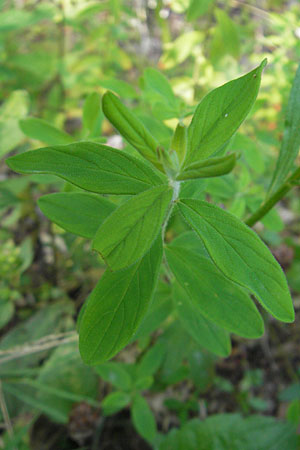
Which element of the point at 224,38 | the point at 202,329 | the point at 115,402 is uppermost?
the point at 224,38

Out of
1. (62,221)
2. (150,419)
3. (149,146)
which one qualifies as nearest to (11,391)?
(150,419)

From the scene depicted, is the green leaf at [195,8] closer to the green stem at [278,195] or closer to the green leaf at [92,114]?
the green leaf at [92,114]

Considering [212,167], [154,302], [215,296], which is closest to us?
[212,167]

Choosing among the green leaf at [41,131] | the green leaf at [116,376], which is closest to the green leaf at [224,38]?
the green leaf at [41,131]

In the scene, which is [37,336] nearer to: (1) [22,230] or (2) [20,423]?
(2) [20,423]

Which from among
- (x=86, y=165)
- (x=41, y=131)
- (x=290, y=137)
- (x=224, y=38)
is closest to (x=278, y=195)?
(x=290, y=137)

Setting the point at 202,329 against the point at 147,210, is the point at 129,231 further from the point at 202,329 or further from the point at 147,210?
the point at 202,329
